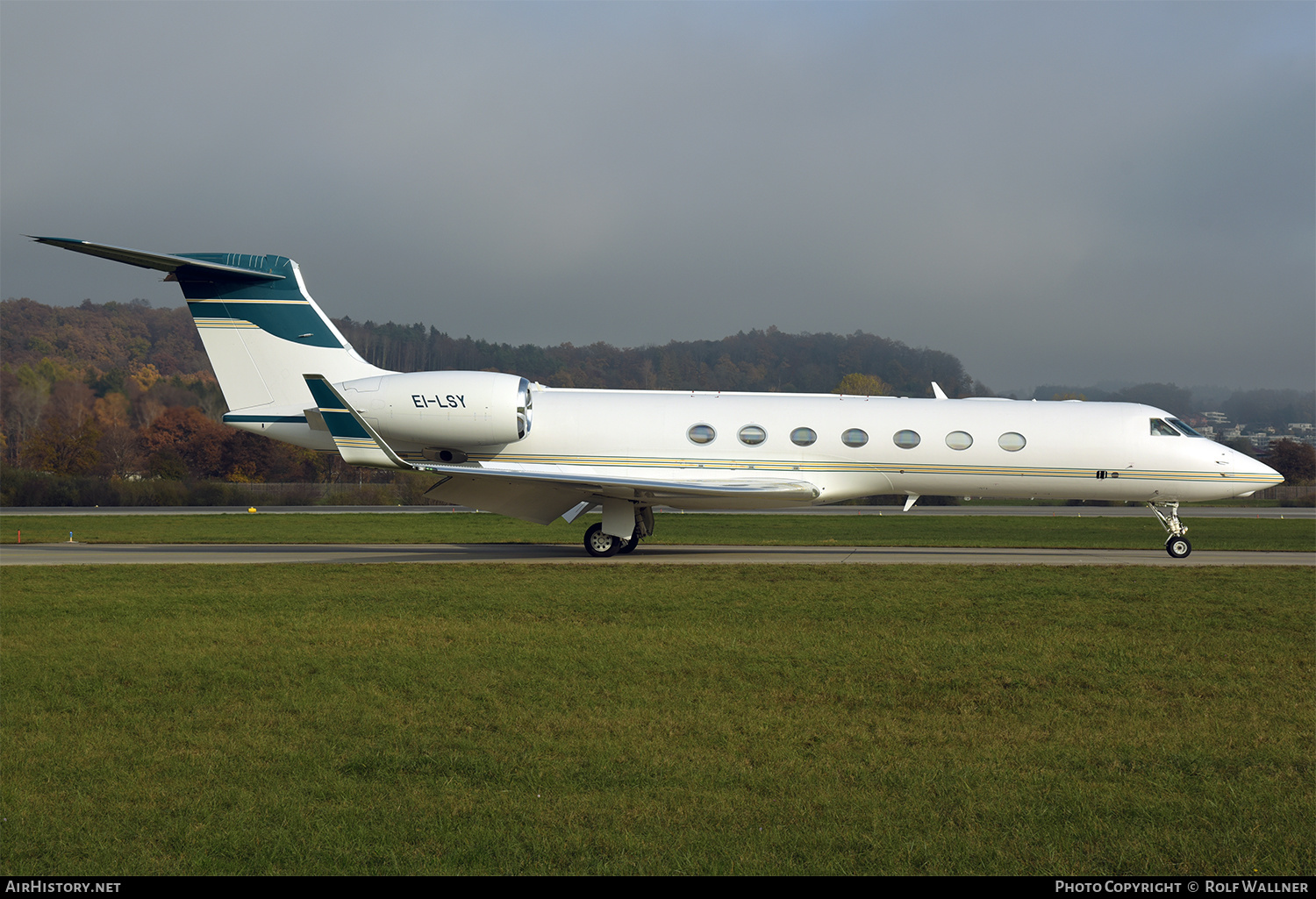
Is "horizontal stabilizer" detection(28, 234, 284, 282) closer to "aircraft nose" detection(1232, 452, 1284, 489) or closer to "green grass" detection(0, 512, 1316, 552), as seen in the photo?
"green grass" detection(0, 512, 1316, 552)

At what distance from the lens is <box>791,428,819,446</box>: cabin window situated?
59.4 ft

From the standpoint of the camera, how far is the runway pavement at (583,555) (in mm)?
17125

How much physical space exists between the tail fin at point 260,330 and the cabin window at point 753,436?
6.93 meters

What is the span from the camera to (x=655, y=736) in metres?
6.39

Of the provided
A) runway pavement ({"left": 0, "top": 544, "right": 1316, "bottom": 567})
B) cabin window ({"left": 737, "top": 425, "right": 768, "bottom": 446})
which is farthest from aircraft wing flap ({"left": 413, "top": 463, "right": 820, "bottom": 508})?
runway pavement ({"left": 0, "top": 544, "right": 1316, "bottom": 567})

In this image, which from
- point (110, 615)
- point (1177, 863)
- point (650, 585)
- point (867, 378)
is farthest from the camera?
point (867, 378)

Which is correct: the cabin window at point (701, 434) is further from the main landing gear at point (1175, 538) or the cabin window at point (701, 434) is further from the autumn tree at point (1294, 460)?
the autumn tree at point (1294, 460)

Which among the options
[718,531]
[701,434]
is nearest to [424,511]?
[718,531]

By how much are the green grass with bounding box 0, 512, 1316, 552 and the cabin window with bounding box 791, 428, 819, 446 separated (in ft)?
14.4

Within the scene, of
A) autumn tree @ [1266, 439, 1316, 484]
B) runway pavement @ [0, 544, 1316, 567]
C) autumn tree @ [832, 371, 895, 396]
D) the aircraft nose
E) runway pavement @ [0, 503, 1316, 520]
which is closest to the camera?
runway pavement @ [0, 544, 1316, 567]

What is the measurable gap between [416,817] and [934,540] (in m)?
20.6
